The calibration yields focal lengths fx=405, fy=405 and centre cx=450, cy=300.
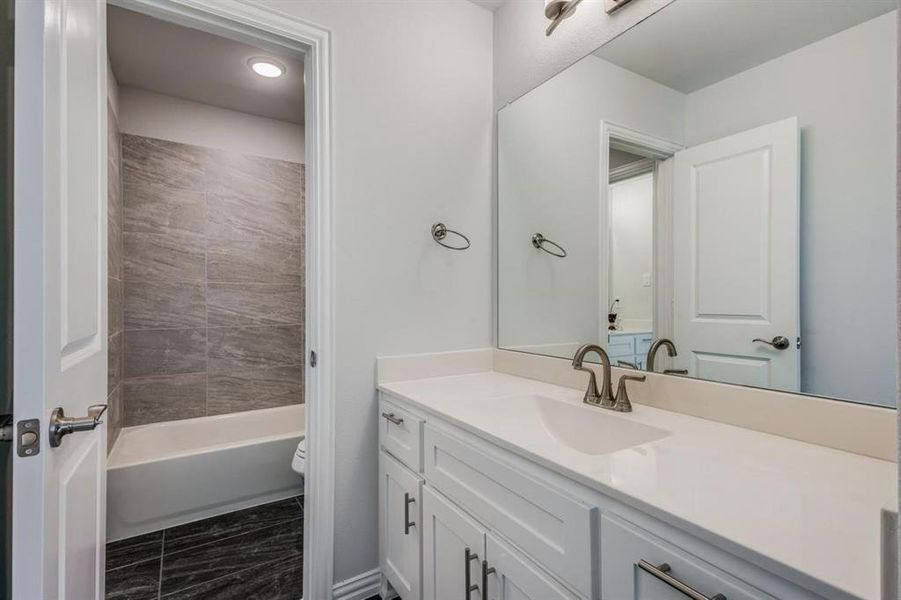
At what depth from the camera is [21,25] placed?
638 mm

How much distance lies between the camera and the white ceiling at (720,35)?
3.02ft

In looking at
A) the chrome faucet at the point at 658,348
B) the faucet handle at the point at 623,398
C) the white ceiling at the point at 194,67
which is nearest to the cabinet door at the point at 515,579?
the faucet handle at the point at 623,398

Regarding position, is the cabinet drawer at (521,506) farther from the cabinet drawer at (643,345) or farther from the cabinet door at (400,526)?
the cabinet drawer at (643,345)

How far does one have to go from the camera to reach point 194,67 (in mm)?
2264

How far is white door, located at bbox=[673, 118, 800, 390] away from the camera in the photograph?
973 millimetres

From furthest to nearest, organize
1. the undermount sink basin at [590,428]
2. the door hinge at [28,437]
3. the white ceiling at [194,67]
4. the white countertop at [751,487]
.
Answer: the white ceiling at [194,67]
the undermount sink basin at [590,428]
the door hinge at [28,437]
the white countertop at [751,487]

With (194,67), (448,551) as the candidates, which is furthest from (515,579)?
(194,67)

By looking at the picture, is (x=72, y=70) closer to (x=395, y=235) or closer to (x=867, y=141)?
(x=395, y=235)

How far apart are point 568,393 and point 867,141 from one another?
995 mm

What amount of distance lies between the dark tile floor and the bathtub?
2.6 inches

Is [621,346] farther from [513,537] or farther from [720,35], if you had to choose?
[720,35]

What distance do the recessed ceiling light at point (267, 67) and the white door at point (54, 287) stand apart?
131 cm

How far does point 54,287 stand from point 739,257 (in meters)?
1.48

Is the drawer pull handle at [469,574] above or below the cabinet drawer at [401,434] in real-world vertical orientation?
below
